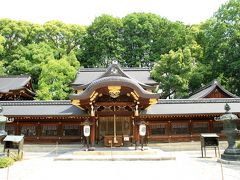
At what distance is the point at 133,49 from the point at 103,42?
18.4 feet

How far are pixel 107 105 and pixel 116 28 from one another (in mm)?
32035

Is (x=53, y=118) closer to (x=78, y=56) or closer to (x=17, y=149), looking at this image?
(x=17, y=149)

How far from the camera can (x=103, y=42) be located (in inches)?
1882

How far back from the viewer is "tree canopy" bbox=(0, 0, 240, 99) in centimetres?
3456

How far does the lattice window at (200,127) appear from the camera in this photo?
74.8 ft

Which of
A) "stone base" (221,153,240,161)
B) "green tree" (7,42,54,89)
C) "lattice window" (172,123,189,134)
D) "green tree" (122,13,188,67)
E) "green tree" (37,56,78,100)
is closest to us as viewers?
"stone base" (221,153,240,161)

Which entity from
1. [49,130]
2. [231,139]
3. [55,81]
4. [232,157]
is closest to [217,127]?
[231,139]

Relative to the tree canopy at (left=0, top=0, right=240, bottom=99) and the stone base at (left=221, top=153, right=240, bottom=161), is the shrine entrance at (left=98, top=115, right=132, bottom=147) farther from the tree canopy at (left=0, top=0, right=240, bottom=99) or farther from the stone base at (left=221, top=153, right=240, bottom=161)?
the tree canopy at (left=0, top=0, right=240, bottom=99)

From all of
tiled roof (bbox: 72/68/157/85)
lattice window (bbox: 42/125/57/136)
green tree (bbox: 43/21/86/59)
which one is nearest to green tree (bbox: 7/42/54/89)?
green tree (bbox: 43/21/86/59)

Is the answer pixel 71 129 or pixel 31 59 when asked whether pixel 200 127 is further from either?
pixel 31 59

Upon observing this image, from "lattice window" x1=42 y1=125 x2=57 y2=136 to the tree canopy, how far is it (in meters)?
10.5

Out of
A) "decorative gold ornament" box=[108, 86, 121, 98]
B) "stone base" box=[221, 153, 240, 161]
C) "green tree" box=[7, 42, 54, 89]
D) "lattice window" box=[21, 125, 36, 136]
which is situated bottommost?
"stone base" box=[221, 153, 240, 161]

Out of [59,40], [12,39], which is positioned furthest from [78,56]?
[12,39]

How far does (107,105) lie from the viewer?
20062 mm
